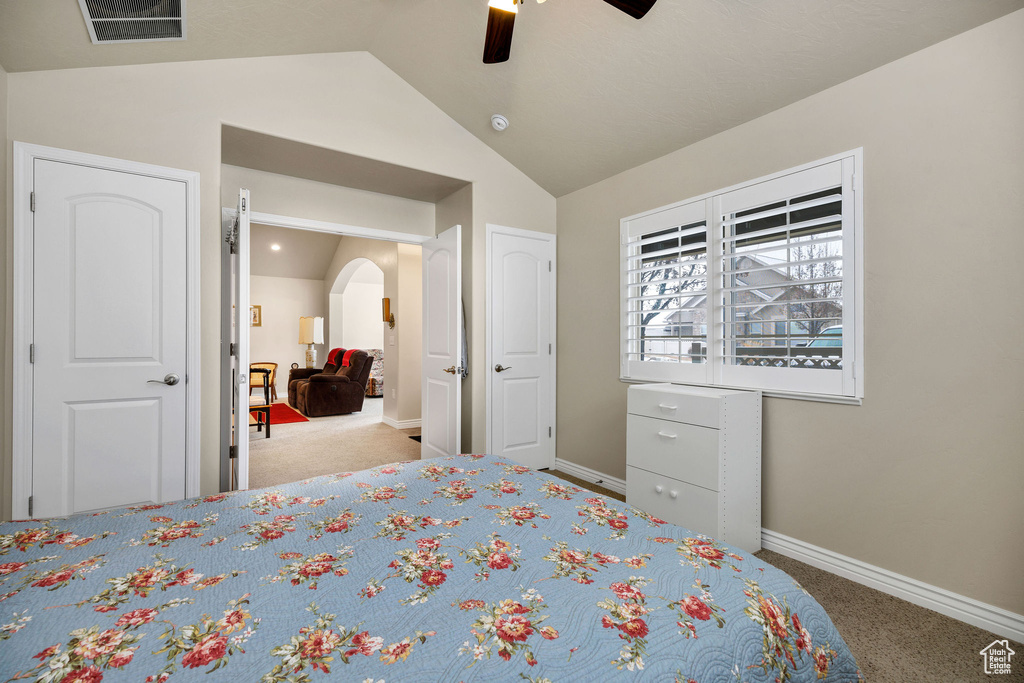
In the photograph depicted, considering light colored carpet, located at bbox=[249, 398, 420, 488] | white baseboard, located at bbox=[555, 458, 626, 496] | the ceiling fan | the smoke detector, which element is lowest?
light colored carpet, located at bbox=[249, 398, 420, 488]

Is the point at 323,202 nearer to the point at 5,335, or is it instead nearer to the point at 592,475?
the point at 5,335

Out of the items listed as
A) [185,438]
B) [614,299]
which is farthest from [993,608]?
[185,438]

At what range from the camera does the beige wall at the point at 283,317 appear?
9.66 meters

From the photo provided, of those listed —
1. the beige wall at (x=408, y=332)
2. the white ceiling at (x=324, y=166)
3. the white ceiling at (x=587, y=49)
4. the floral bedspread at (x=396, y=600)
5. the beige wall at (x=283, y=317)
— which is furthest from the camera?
the beige wall at (x=283, y=317)

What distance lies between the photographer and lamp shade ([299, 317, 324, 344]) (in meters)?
9.73

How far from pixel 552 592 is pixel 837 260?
2233 mm

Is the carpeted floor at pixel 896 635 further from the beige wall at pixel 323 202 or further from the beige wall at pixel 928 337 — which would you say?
the beige wall at pixel 323 202

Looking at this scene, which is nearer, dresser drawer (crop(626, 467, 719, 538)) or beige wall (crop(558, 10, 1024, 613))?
beige wall (crop(558, 10, 1024, 613))

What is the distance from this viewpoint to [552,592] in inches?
39.6

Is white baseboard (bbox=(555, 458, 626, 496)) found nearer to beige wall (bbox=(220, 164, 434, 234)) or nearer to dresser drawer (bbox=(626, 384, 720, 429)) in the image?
dresser drawer (bbox=(626, 384, 720, 429))

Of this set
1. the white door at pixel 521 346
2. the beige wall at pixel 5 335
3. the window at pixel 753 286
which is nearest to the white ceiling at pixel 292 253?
the white door at pixel 521 346

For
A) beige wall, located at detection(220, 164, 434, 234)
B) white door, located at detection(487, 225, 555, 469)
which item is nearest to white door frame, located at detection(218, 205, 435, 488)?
beige wall, located at detection(220, 164, 434, 234)

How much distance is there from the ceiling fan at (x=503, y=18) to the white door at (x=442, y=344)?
1.65m

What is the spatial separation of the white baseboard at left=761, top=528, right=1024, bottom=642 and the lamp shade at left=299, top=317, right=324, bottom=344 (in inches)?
355
